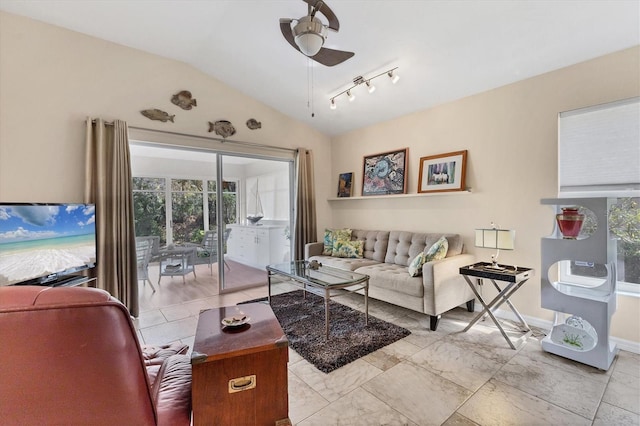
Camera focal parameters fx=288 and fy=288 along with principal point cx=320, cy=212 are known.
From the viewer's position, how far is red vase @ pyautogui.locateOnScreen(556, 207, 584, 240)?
2369 millimetres

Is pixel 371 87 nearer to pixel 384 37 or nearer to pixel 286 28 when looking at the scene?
pixel 384 37

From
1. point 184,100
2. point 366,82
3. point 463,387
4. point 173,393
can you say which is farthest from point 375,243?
point 173,393

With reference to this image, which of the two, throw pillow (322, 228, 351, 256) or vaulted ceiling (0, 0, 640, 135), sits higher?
vaulted ceiling (0, 0, 640, 135)

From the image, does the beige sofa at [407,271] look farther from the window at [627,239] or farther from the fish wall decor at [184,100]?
the fish wall decor at [184,100]

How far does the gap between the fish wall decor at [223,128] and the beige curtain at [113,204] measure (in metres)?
1.07

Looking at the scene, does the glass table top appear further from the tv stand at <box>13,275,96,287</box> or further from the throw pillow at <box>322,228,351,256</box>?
the tv stand at <box>13,275,96,287</box>

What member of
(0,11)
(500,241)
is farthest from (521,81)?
(0,11)

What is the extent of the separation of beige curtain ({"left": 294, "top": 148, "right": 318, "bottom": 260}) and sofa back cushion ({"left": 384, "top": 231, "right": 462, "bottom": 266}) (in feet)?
4.72

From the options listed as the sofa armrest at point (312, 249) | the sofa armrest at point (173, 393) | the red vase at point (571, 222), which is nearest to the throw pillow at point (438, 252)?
the red vase at point (571, 222)

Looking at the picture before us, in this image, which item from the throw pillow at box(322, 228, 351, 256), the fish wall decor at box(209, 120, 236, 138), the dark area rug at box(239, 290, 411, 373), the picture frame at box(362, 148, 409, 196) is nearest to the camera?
the dark area rug at box(239, 290, 411, 373)

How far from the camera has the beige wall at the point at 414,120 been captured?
2773 millimetres

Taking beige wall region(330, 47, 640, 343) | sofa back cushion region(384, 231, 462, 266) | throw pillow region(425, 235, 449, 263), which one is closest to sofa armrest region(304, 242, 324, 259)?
sofa back cushion region(384, 231, 462, 266)

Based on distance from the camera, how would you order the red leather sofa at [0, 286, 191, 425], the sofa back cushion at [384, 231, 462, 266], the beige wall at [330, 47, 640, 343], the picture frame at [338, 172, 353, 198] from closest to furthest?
the red leather sofa at [0, 286, 191, 425]
the beige wall at [330, 47, 640, 343]
the sofa back cushion at [384, 231, 462, 266]
the picture frame at [338, 172, 353, 198]

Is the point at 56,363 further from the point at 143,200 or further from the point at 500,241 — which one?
the point at 143,200
